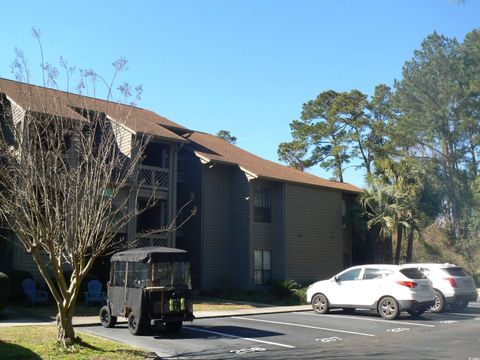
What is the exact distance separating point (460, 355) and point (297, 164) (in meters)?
43.7

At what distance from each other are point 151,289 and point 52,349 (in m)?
3.08

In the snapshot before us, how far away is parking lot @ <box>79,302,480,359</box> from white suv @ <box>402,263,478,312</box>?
1.29m

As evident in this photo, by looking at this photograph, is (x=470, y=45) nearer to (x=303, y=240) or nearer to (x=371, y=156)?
(x=371, y=156)

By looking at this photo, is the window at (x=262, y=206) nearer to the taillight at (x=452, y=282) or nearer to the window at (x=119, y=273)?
the taillight at (x=452, y=282)

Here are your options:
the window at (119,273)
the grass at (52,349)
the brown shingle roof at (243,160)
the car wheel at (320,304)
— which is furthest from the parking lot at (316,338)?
the brown shingle roof at (243,160)

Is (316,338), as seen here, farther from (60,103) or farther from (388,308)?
(60,103)

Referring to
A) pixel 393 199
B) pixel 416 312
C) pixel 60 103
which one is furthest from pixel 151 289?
pixel 393 199

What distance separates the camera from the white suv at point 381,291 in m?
17.1

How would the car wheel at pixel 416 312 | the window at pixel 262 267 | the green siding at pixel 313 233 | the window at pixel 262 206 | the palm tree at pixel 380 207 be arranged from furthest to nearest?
the palm tree at pixel 380 207, the green siding at pixel 313 233, the window at pixel 262 206, the window at pixel 262 267, the car wheel at pixel 416 312

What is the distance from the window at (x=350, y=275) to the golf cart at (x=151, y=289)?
6.57 metres

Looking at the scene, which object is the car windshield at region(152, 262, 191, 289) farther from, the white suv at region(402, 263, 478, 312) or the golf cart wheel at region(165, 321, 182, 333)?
the white suv at region(402, 263, 478, 312)

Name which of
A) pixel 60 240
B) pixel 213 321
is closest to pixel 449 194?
pixel 213 321

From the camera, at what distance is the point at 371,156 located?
51.5 meters

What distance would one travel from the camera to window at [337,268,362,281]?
60.5 ft
